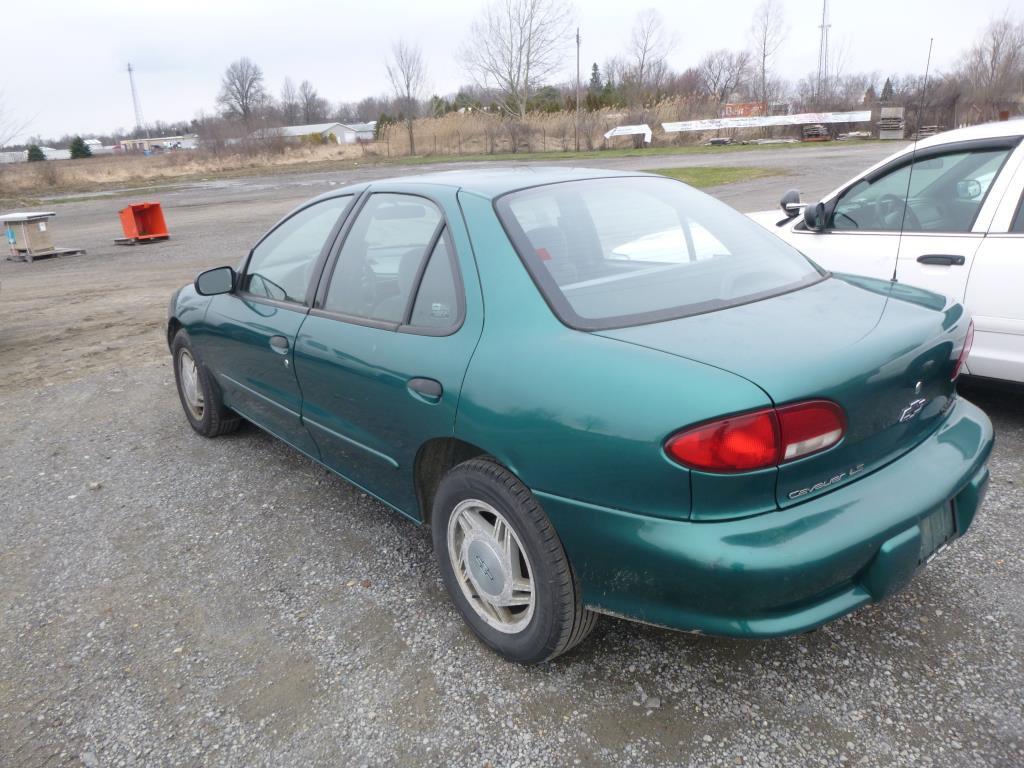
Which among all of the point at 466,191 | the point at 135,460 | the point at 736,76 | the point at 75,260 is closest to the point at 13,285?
the point at 75,260

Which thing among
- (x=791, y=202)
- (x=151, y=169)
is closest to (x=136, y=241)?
(x=791, y=202)

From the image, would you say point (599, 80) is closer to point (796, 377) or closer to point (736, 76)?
point (736, 76)

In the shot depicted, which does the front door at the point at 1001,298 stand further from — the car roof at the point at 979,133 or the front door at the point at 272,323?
the front door at the point at 272,323

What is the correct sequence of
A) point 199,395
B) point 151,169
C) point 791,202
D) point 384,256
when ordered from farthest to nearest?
point 151,169 < point 791,202 < point 199,395 < point 384,256

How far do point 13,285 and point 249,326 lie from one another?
9953 millimetres

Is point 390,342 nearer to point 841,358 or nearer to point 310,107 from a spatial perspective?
point 841,358

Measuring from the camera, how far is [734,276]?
2707mm

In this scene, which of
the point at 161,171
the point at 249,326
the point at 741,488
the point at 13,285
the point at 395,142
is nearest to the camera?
the point at 741,488

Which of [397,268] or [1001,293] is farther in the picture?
[1001,293]

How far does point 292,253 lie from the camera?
3812 millimetres

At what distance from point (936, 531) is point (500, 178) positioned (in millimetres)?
1934

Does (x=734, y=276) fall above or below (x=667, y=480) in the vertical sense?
above

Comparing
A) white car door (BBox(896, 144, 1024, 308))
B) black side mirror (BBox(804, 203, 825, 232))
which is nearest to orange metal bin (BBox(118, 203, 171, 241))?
black side mirror (BBox(804, 203, 825, 232))

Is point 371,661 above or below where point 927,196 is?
below
